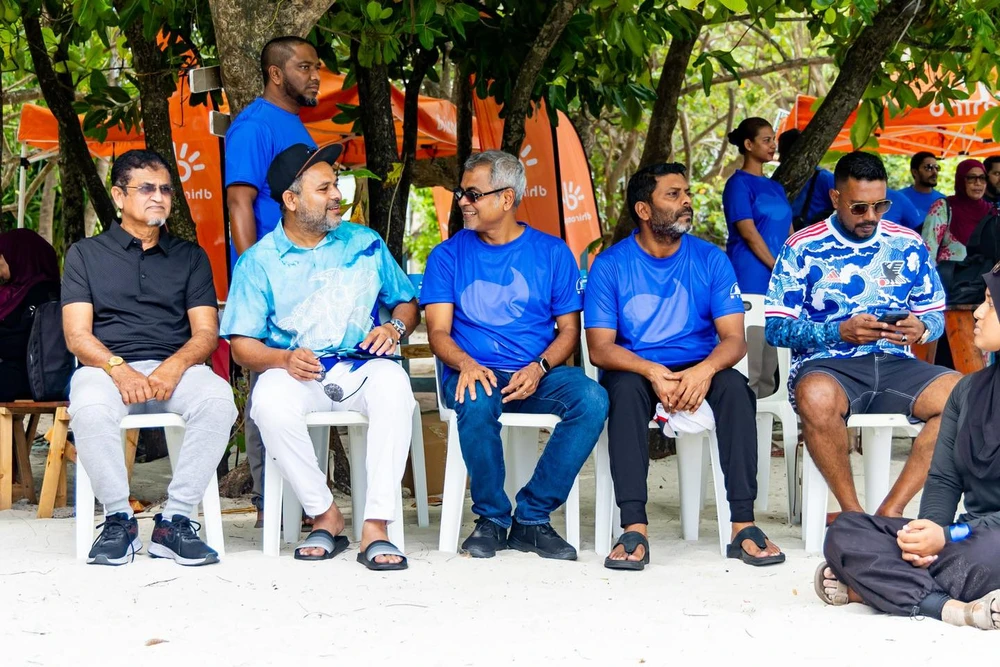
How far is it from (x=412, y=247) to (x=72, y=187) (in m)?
11.4

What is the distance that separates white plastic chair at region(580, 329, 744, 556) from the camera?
4372mm

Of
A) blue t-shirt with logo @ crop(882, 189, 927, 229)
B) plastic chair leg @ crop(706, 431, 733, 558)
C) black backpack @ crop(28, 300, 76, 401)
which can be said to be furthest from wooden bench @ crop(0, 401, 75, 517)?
blue t-shirt with logo @ crop(882, 189, 927, 229)

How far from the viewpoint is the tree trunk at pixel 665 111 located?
6816mm

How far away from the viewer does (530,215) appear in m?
8.38

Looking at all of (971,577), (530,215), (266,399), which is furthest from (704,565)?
(530,215)

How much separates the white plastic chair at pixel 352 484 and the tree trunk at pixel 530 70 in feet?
5.56

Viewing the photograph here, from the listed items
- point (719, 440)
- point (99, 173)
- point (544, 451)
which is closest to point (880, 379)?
point (719, 440)

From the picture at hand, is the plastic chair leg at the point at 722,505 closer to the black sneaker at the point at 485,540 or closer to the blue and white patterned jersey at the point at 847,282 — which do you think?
the blue and white patterned jersey at the point at 847,282

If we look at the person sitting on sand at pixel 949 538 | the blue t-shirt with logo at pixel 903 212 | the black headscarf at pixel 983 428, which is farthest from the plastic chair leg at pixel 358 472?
the blue t-shirt with logo at pixel 903 212

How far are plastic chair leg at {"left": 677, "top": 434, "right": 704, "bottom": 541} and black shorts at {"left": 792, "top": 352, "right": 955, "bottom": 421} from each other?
477 mm

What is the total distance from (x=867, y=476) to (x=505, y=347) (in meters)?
1.45

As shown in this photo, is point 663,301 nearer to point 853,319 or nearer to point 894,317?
point 853,319

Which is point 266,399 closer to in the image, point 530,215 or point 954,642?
point 954,642

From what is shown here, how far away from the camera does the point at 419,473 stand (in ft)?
16.4
